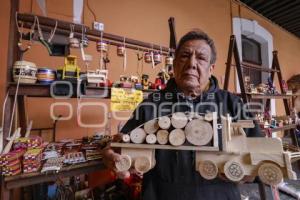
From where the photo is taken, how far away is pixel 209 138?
0.49 meters

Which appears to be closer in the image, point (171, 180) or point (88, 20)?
point (171, 180)

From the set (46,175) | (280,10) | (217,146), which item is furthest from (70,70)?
(280,10)

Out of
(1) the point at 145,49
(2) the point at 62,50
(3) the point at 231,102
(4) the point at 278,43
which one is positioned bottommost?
(3) the point at 231,102

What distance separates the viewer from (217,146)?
48 centimetres

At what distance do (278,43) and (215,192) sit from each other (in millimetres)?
3875

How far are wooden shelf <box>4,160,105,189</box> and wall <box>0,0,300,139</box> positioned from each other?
2.32ft

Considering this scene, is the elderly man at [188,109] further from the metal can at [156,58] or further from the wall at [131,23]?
the wall at [131,23]

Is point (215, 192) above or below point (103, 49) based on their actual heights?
below

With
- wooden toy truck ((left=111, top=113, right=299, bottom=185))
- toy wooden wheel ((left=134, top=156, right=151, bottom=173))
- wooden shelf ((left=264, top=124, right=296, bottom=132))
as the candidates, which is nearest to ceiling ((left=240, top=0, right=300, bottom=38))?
wooden shelf ((left=264, top=124, right=296, bottom=132))

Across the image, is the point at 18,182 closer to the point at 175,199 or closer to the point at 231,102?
the point at 175,199

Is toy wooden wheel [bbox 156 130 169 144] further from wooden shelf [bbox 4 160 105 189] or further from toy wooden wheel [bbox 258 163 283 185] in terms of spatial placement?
wooden shelf [bbox 4 160 105 189]

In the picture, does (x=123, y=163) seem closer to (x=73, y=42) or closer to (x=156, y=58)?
(x=73, y=42)

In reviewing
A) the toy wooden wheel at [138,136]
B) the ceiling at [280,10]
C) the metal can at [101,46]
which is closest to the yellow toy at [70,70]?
the metal can at [101,46]

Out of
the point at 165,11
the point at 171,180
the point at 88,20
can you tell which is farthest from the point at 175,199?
the point at 165,11
